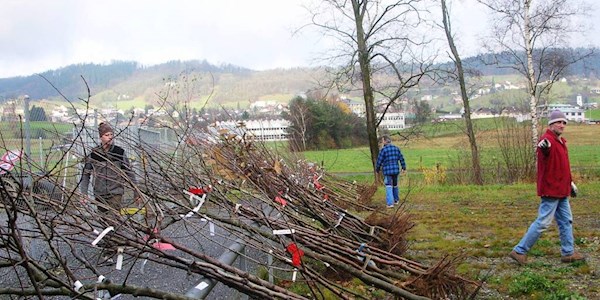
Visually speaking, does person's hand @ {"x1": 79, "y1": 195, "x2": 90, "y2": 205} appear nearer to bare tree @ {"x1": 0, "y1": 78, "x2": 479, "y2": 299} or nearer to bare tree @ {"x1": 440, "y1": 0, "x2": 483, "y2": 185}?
bare tree @ {"x1": 0, "y1": 78, "x2": 479, "y2": 299}

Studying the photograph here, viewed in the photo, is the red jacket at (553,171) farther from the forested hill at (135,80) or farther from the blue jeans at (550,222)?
the forested hill at (135,80)

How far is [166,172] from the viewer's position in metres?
5.58

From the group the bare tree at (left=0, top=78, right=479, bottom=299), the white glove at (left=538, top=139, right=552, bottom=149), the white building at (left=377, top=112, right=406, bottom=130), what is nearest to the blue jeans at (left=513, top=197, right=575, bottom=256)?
the white glove at (left=538, top=139, right=552, bottom=149)

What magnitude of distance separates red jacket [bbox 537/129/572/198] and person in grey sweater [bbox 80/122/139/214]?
435cm

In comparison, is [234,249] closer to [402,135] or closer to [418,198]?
[418,198]

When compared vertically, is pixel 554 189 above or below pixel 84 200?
below

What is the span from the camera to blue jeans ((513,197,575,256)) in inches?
264

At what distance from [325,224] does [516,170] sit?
1583 cm

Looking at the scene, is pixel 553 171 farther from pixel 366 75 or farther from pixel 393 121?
pixel 393 121

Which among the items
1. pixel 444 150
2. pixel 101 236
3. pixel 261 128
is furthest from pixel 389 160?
pixel 444 150

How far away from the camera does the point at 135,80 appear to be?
426 inches

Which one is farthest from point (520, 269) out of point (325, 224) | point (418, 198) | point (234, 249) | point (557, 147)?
point (418, 198)

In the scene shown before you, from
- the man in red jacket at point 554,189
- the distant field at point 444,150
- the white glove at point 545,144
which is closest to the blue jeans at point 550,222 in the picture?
the man in red jacket at point 554,189

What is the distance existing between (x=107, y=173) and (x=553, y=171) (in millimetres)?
4643
